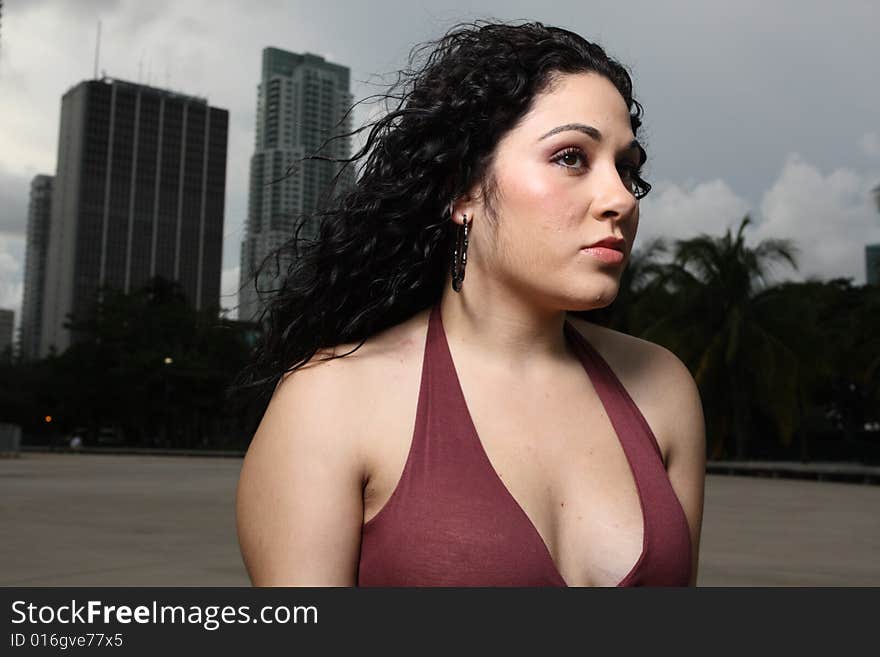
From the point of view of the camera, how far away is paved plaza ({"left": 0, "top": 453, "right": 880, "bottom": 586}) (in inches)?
228

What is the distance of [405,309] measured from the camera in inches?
71.0

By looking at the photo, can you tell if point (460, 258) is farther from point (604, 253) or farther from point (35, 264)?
point (35, 264)

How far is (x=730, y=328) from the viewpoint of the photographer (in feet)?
88.9

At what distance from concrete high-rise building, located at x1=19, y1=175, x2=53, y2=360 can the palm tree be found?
104704mm

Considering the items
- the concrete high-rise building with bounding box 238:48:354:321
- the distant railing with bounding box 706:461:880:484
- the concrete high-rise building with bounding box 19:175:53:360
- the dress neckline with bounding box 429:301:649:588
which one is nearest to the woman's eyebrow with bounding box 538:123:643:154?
the dress neckline with bounding box 429:301:649:588

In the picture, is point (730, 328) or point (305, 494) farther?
point (730, 328)

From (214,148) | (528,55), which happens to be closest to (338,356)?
(528,55)

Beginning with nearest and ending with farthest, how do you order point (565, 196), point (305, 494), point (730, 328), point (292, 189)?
point (305, 494), point (565, 196), point (292, 189), point (730, 328)

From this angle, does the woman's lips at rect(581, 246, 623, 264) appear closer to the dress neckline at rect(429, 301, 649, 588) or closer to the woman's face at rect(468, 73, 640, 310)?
the woman's face at rect(468, 73, 640, 310)

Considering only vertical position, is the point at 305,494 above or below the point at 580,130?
below

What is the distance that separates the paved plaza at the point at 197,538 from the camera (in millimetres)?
5789

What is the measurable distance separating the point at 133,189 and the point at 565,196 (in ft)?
371

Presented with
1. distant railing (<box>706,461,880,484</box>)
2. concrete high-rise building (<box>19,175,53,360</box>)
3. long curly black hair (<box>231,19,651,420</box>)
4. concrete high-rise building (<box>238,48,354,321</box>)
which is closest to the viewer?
→ long curly black hair (<box>231,19,651,420</box>)

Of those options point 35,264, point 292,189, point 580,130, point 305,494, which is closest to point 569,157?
point 580,130
